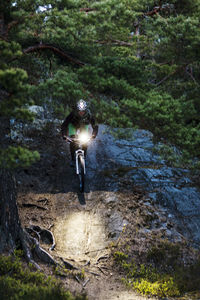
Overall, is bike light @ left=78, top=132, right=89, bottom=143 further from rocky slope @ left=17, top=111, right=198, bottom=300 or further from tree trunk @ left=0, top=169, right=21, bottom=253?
tree trunk @ left=0, top=169, right=21, bottom=253

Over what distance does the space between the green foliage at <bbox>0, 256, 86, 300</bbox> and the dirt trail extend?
0.59m

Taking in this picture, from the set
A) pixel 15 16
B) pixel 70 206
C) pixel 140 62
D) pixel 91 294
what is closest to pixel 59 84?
pixel 15 16

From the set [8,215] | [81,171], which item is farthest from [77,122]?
[8,215]

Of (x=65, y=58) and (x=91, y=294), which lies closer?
(x=91, y=294)

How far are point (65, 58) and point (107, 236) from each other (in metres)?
4.89

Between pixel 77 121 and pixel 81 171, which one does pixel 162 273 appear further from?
pixel 77 121

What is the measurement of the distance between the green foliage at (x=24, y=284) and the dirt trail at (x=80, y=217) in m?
0.59

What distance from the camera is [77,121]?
31.5ft

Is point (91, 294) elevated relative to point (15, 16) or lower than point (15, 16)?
lower

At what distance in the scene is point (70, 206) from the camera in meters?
9.42

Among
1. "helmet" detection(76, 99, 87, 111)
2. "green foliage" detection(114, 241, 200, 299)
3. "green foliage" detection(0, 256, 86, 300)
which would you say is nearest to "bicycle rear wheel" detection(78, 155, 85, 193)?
"helmet" detection(76, 99, 87, 111)

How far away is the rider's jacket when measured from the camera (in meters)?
9.42

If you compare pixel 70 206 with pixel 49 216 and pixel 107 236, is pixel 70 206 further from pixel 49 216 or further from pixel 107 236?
pixel 107 236

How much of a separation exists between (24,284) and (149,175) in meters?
6.18
